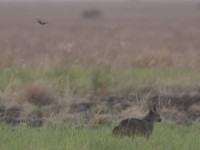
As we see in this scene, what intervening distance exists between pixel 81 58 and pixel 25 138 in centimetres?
923

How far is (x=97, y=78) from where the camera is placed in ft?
47.9

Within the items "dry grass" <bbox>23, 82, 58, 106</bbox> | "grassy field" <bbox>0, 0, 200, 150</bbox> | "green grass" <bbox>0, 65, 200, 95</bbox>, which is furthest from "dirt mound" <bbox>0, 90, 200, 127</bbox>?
"green grass" <bbox>0, 65, 200, 95</bbox>

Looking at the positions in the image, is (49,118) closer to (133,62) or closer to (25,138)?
(25,138)

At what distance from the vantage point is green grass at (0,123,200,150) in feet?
27.2

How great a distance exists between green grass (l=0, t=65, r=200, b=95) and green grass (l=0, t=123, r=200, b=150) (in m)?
3.93

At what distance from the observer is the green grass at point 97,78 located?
14.3 m

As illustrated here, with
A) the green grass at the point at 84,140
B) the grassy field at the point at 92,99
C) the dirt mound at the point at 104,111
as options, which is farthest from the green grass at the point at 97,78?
the green grass at the point at 84,140

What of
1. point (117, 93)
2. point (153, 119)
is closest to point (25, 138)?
point (153, 119)

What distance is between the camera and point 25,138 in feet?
28.4

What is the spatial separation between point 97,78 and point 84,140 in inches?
235

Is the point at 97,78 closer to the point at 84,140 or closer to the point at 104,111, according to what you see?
the point at 104,111

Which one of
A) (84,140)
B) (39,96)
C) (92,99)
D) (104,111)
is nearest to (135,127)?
(84,140)

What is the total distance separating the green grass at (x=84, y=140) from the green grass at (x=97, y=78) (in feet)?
12.9

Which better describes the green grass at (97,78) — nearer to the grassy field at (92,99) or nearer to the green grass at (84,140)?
the grassy field at (92,99)
